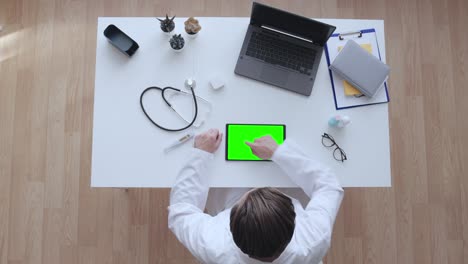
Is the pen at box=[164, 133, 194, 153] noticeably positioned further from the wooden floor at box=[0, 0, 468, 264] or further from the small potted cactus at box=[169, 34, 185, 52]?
the wooden floor at box=[0, 0, 468, 264]

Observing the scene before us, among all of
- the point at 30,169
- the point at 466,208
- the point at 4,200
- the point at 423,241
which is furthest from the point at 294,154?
the point at 4,200

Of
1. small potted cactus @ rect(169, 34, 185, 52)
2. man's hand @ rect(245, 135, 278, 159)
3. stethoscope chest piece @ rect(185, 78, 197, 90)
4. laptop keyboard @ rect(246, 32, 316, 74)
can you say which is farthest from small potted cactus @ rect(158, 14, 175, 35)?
man's hand @ rect(245, 135, 278, 159)

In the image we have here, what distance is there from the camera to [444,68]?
216 centimetres

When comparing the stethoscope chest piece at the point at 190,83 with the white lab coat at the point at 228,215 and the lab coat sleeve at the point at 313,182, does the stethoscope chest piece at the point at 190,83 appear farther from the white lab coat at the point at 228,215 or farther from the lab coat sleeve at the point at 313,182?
the lab coat sleeve at the point at 313,182

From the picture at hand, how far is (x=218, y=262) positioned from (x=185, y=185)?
12.2 inches

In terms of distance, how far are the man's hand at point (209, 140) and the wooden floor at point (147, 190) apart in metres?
0.78

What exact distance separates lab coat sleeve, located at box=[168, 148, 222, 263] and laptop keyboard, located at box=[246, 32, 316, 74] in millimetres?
469

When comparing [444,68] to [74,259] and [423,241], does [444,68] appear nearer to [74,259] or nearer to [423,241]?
[423,241]

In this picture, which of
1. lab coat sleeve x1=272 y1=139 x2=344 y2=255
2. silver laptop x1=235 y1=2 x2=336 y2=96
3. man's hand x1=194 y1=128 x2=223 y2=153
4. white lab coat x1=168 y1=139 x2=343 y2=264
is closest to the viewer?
white lab coat x1=168 y1=139 x2=343 y2=264

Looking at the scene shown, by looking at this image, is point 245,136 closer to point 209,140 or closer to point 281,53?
point 209,140

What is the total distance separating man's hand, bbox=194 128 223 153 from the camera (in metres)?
1.32

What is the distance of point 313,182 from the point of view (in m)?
1.30

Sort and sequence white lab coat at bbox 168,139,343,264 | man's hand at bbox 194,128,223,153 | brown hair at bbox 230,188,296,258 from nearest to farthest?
1. brown hair at bbox 230,188,296,258
2. white lab coat at bbox 168,139,343,264
3. man's hand at bbox 194,128,223,153

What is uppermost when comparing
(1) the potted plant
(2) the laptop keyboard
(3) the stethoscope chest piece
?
(1) the potted plant
